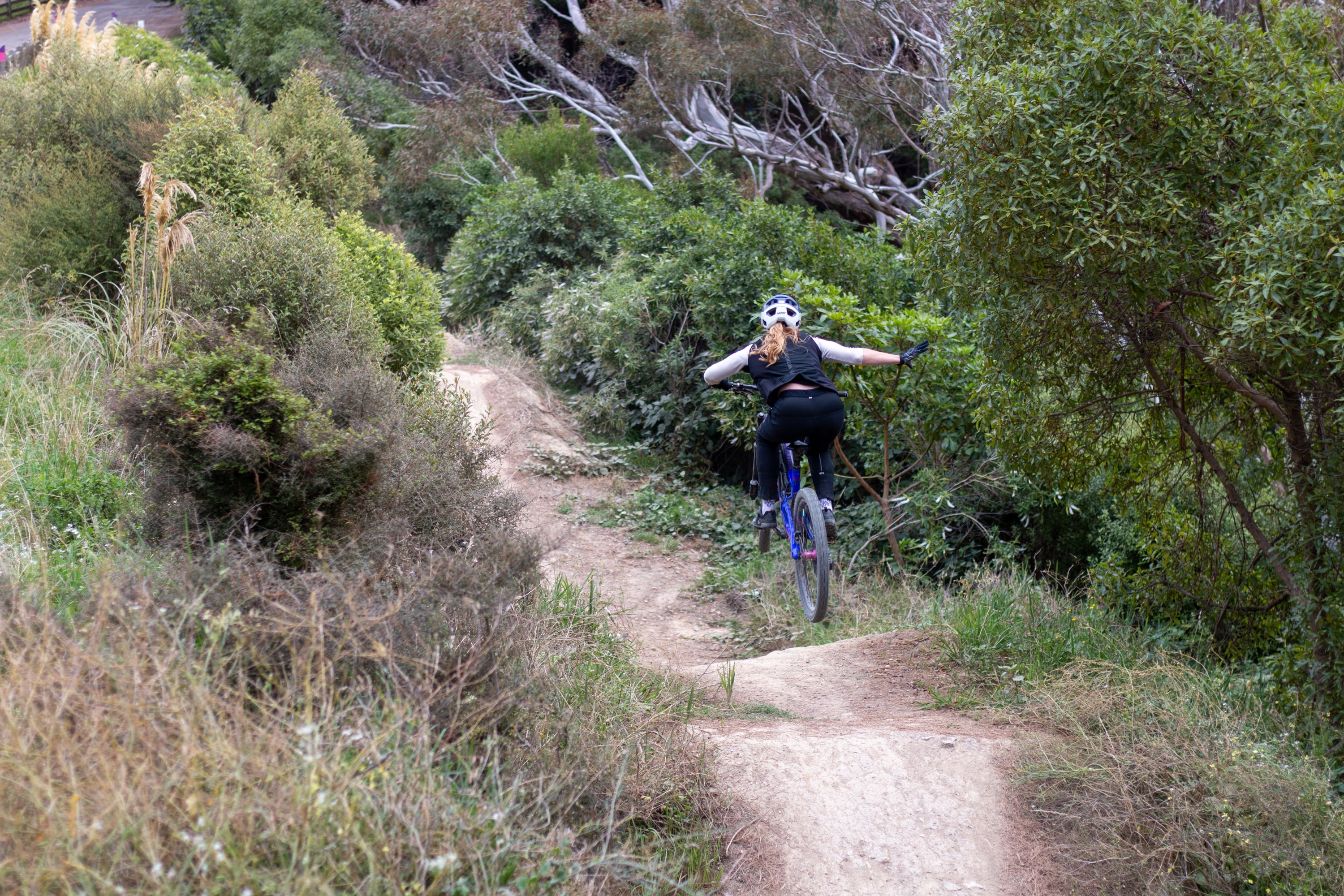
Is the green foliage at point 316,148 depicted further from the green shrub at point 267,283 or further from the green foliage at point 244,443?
the green foliage at point 244,443

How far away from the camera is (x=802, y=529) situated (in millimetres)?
6961

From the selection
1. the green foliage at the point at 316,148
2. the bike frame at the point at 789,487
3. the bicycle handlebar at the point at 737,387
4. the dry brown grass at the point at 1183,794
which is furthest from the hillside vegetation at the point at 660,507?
the bicycle handlebar at the point at 737,387

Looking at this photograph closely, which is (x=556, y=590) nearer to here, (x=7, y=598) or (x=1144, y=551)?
(x=7, y=598)

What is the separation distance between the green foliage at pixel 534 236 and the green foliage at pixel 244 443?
11.6 m

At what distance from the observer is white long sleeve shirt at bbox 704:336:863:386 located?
672cm

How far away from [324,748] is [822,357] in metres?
4.52

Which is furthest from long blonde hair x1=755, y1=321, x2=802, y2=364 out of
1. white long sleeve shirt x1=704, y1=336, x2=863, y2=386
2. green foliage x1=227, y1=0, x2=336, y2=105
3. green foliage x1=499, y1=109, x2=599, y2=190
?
green foliage x1=227, y1=0, x2=336, y2=105

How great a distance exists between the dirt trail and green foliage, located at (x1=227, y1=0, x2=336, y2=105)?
2413cm

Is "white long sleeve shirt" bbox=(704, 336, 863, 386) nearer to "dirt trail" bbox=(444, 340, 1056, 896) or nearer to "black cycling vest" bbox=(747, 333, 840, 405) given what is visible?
"black cycling vest" bbox=(747, 333, 840, 405)

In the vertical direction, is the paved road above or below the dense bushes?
above

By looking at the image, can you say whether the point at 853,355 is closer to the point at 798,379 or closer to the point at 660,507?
the point at 798,379

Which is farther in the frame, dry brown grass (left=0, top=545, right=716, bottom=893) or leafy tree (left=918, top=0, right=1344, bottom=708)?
leafy tree (left=918, top=0, right=1344, bottom=708)

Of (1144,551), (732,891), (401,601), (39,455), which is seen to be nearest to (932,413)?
(1144,551)

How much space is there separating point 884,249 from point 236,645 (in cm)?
928
